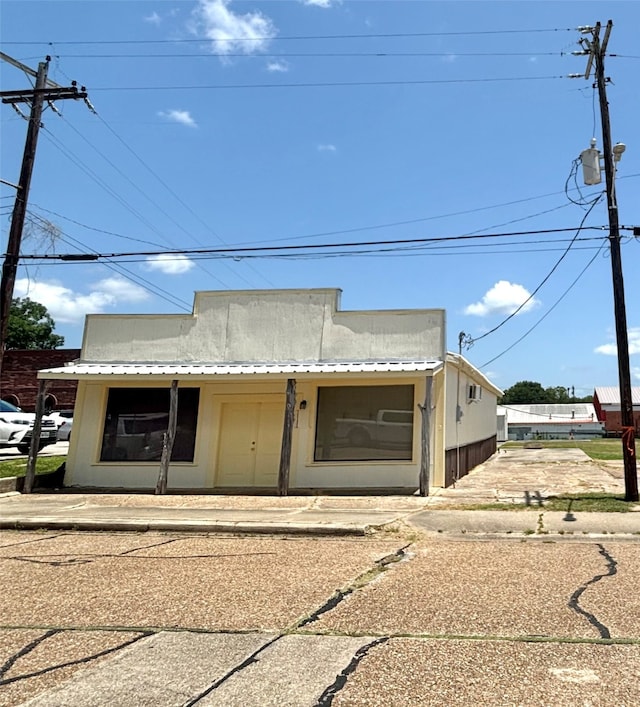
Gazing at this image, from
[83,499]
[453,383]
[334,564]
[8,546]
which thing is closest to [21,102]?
[83,499]

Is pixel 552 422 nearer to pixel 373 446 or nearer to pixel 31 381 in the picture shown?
pixel 31 381

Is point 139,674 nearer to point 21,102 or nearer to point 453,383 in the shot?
point 453,383

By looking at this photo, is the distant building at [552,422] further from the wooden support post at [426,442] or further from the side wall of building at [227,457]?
the wooden support post at [426,442]

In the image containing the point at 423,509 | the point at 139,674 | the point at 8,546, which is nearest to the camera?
the point at 139,674

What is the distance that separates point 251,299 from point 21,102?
819cm

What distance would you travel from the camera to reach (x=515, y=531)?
8586mm

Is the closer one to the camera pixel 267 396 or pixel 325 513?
pixel 325 513

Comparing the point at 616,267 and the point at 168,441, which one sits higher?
the point at 616,267

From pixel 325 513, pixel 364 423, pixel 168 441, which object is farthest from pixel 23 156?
pixel 325 513

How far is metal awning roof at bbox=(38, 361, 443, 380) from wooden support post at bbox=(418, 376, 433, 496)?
59cm

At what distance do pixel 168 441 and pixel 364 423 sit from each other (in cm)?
458

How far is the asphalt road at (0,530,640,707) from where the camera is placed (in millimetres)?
3393

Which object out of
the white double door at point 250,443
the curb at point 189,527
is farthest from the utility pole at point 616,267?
the white double door at point 250,443

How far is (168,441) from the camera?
43.5 ft
